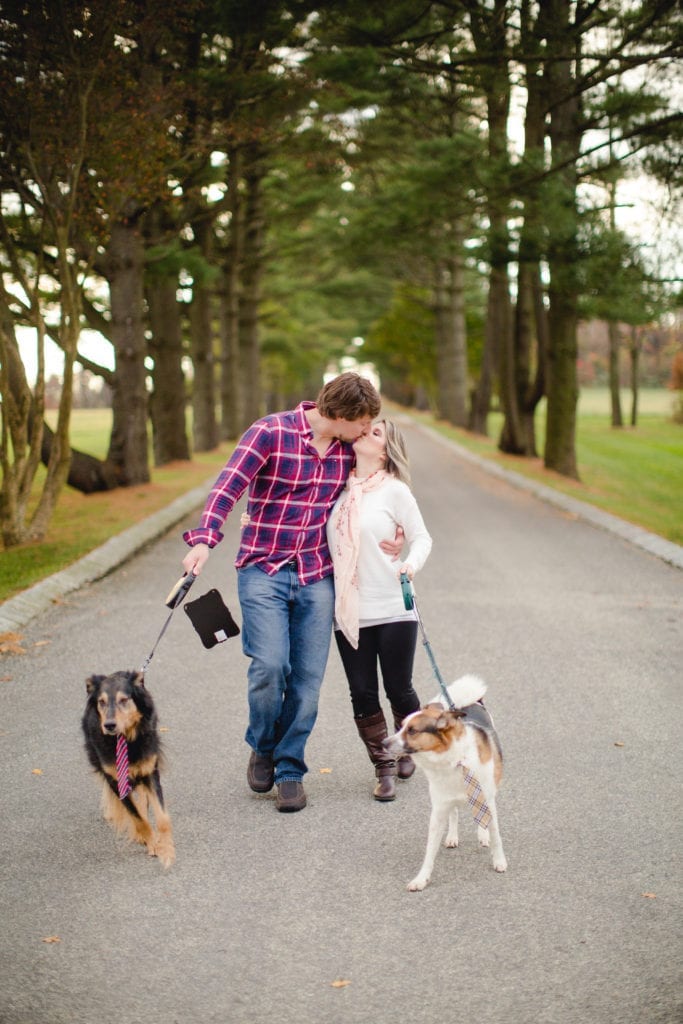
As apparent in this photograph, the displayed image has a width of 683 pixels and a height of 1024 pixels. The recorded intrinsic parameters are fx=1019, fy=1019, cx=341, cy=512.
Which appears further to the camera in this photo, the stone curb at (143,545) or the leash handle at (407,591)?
the stone curb at (143,545)

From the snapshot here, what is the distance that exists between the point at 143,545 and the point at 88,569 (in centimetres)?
214

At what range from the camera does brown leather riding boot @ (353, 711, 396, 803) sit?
17.6 ft

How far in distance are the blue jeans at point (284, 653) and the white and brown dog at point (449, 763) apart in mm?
845

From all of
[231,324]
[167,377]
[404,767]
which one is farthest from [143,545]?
[231,324]

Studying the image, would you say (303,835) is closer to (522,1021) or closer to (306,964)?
(306,964)

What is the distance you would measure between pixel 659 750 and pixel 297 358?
52184 millimetres

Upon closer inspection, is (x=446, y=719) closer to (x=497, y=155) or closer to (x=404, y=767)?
(x=404, y=767)

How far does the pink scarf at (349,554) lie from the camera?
5.19 m

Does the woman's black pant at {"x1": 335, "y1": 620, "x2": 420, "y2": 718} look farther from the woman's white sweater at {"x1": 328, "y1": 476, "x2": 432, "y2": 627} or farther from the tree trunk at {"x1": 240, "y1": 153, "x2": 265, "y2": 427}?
the tree trunk at {"x1": 240, "y1": 153, "x2": 265, "y2": 427}

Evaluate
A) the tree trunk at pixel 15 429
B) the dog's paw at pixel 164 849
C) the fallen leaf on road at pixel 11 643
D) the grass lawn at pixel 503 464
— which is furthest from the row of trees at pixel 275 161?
the dog's paw at pixel 164 849

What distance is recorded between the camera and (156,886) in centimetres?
445

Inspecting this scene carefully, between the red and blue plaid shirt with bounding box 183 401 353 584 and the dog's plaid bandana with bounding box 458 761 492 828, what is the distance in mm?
1331

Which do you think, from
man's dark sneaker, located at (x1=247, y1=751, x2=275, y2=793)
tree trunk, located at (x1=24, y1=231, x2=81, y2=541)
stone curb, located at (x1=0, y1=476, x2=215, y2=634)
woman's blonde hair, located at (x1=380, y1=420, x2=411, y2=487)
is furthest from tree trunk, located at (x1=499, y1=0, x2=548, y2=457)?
man's dark sneaker, located at (x1=247, y1=751, x2=275, y2=793)

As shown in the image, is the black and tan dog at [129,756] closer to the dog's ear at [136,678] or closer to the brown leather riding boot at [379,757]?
the dog's ear at [136,678]
